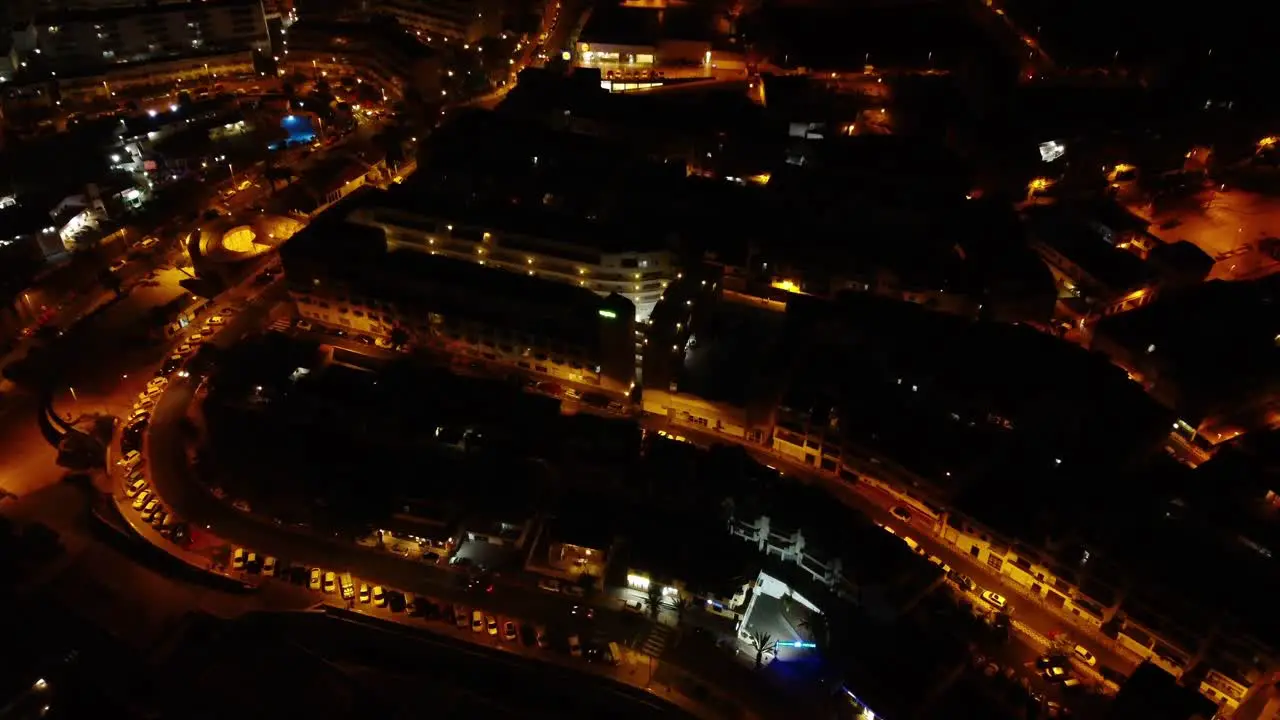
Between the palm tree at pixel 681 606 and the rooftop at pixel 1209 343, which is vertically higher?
the rooftop at pixel 1209 343

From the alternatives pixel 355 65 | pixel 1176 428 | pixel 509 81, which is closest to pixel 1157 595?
pixel 1176 428

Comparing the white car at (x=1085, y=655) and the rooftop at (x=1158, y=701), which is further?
the white car at (x=1085, y=655)

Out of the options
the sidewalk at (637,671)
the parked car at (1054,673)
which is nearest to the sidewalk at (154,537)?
the sidewalk at (637,671)

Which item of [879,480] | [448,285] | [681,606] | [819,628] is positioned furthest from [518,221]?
[819,628]

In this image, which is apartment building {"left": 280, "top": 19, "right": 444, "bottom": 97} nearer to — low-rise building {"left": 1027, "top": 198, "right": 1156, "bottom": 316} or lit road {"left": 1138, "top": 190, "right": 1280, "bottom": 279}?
low-rise building {"left": 1027, "top": 198, "right": 1156, "bottom": 316}

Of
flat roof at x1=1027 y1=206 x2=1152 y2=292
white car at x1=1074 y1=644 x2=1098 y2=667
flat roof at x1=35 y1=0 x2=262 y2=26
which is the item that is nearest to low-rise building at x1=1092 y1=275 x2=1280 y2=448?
flat roof at x1=1027 y1=206 x2=1152 y2=292

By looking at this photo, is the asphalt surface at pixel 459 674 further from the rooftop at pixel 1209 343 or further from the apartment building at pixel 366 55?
the apartment building at pixel 366 55
